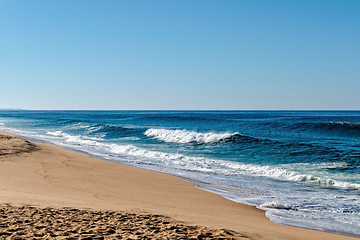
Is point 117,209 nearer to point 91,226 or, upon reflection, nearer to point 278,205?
point 91,226

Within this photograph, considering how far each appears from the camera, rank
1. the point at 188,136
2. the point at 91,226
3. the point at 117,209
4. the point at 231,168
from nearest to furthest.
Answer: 1. the point at 91,226
2. the point at 117,209
3. the point at 231,168
4. the point at 188,136

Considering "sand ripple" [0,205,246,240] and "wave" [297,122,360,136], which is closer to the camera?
"sand ripple" [0,205,246,240]

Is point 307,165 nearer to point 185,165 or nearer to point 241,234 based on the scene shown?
point 185,165

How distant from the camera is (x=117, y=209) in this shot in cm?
657

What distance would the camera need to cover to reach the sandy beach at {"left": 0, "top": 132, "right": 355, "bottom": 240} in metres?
4.97

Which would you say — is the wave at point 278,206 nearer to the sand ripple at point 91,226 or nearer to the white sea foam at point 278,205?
the white sea foam at point 278,205

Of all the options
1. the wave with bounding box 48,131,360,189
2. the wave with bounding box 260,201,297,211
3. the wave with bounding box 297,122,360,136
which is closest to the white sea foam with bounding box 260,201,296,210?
the wave with bounding box 260,201,297,211

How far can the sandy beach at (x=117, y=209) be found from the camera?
4969 millimetres

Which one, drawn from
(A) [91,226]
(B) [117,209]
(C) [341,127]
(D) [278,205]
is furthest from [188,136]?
(A) [91,226]

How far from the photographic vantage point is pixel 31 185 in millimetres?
Answer: 8688

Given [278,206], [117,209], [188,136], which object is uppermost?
[117,209]

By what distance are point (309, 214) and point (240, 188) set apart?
2.82m

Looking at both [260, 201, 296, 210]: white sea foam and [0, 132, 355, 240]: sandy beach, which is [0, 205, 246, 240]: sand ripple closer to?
[0, 132, 355, 240]: sandy beach

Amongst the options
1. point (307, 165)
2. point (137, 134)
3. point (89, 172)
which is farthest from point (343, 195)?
point (137, 134)
